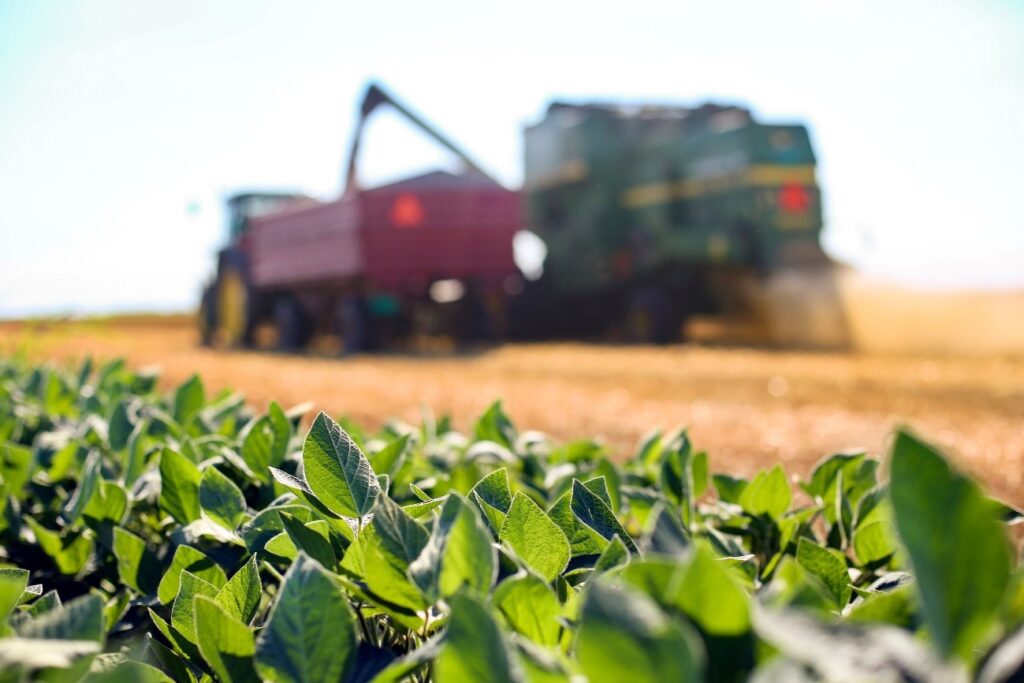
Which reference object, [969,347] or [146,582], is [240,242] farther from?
[146,582]

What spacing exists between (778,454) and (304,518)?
2.68 m

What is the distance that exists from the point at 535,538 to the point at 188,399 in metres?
1.35

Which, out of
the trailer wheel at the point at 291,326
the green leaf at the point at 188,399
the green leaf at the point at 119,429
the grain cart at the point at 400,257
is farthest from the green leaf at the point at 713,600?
the trailer wheel at the point at 291,326

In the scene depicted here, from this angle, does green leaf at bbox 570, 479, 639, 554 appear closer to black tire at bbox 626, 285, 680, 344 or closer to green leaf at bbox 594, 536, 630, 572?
green leaf at bbox 594, 536, 630, 572

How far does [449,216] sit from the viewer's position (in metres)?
11.2

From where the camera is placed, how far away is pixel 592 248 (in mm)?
13539

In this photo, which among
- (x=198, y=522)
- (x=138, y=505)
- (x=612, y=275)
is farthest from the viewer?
(x=612, y=275)

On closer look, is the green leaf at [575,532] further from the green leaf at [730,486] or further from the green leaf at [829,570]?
the green leaf at [730,486]

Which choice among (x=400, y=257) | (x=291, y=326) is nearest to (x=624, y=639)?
(x=400, y=257)

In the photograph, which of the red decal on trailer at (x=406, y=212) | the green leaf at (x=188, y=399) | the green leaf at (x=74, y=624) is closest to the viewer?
the green leaf at (x=74, y=624)

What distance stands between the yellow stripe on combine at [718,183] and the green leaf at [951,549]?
36.7 feet

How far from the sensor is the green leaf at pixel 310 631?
0.59m

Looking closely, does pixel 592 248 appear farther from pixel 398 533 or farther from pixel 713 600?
pixel 713 600

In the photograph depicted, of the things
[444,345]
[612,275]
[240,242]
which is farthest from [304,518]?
[240,242]
